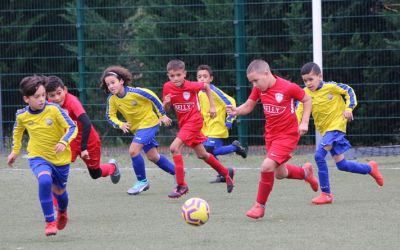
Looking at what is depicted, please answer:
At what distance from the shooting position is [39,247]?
7.62 m

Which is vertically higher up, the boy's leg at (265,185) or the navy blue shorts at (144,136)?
the navy blue shorts at (144,136)

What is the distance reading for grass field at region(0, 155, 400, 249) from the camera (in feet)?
25.1

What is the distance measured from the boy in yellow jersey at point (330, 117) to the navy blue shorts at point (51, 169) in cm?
283

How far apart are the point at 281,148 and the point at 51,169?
2155mm

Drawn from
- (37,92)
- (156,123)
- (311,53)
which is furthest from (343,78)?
(37,92)

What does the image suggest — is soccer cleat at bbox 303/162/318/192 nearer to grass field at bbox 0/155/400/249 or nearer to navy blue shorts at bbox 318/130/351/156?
grass field at bbox 0/155/400/249

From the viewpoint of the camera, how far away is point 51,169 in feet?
27.8

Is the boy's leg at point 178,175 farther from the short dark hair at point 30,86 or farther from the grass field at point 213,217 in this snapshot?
the short dark hair at point 30,86

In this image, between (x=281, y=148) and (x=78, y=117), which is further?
(x=78, y=117)

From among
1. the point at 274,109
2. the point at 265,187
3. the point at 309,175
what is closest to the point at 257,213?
the point at 265,187

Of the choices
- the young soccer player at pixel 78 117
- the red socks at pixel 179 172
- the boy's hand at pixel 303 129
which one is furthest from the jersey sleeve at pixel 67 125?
the red socks at pixel 179 172

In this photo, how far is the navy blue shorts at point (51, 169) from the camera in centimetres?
838

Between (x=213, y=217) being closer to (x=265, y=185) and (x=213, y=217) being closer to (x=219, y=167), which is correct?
(x=265, y=185)

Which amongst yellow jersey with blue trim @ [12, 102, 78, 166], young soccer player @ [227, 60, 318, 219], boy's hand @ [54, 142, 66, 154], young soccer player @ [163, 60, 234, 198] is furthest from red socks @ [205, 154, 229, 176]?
boy's hand @ [54, 142, 66, 154]
